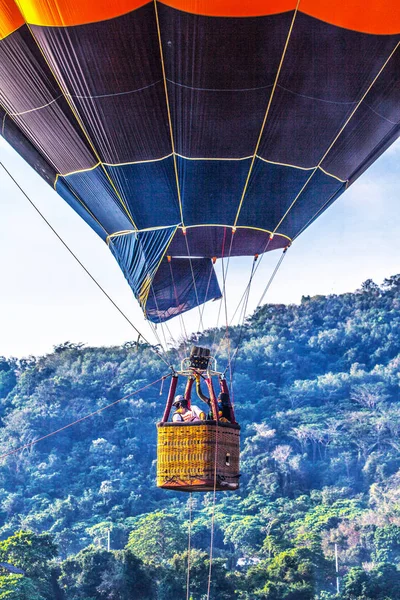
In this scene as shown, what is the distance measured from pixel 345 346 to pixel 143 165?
34953mm

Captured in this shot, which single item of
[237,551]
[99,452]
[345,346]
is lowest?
[237,551]

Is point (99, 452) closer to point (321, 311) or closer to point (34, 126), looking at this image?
point (321, 311)

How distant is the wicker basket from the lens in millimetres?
9242

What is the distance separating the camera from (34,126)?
10211 mm

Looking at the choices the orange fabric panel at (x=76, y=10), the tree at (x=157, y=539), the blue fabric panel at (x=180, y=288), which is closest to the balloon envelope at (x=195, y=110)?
the orange fabric panel at (x=76, y=10)

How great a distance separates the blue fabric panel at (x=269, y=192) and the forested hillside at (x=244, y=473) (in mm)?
16517

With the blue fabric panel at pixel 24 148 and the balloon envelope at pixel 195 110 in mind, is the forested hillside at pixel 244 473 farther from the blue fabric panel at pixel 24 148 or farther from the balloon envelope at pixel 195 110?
the balloon envelope at pixel 195 110

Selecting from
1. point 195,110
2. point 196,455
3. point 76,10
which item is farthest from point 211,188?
point 196,455

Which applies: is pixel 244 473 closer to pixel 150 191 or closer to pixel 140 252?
pixel 140 252

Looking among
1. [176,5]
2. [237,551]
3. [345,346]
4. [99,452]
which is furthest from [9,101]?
[345,346]

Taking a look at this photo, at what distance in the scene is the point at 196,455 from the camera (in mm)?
9258

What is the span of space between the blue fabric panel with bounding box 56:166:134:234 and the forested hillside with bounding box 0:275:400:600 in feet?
53.9

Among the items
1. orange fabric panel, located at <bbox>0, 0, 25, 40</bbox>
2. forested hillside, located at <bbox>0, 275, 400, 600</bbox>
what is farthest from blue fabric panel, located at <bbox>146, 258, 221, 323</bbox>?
forested hillside, located at <bbox>0, 275, 400, 600</bbox>

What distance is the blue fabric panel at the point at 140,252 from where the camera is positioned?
10.5m
